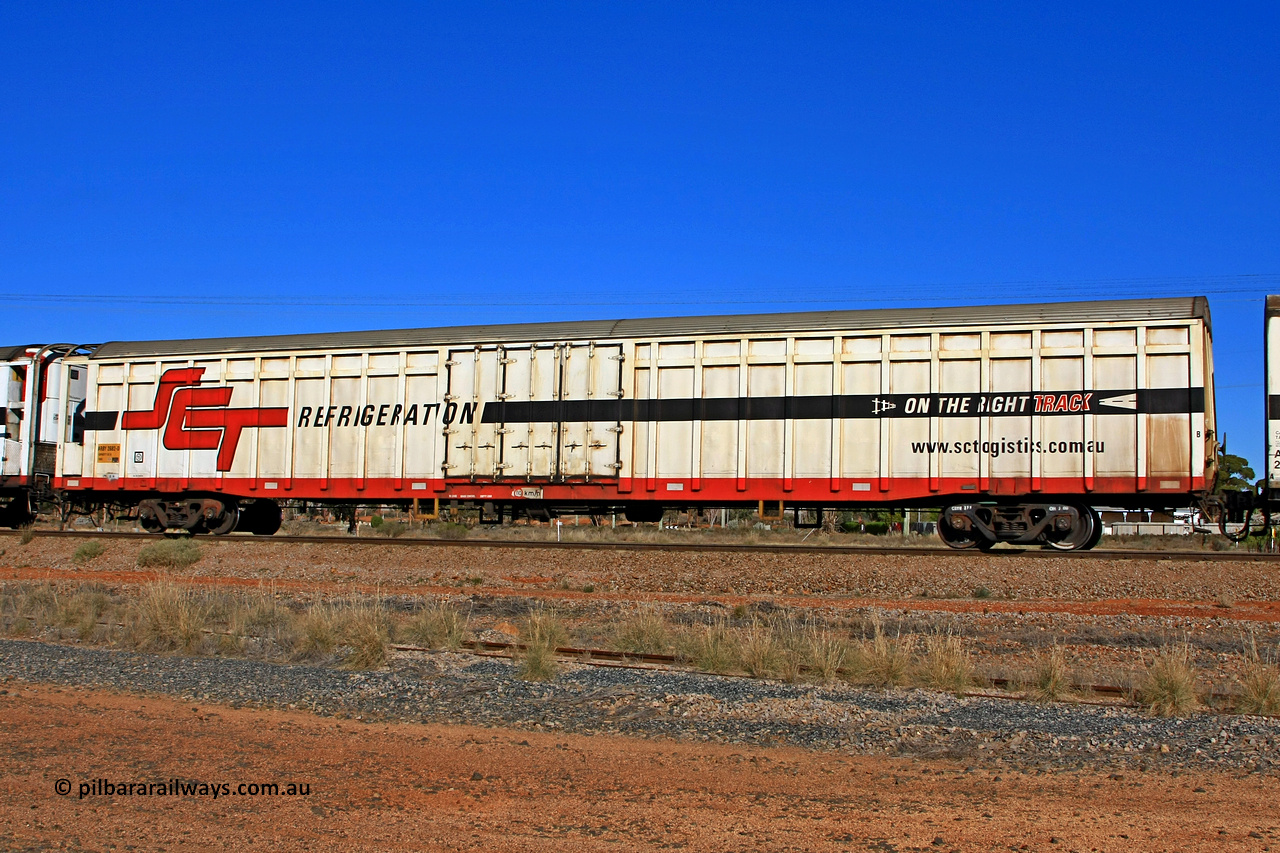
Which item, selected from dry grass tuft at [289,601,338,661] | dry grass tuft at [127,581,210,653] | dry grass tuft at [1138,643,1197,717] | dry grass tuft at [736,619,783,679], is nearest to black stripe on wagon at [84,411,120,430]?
dry grass tuft at [127,581,210,653]

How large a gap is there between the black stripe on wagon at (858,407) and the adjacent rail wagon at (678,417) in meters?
0.03

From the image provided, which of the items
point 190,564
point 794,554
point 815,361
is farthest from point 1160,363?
point 190,564

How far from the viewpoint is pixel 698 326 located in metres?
17.6

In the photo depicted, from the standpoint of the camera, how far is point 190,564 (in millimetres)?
17516

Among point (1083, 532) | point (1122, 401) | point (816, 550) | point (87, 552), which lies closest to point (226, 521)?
point (87, 552)

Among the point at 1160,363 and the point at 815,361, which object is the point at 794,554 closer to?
the point at 815,361

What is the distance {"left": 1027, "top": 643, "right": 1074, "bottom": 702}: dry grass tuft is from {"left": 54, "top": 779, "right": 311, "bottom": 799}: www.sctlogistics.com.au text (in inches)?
221

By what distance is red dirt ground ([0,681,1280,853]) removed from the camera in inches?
180

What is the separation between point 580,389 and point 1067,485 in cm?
821

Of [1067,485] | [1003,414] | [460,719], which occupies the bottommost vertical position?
[460,719]

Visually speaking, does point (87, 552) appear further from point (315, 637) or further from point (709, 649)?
point (709, 649)

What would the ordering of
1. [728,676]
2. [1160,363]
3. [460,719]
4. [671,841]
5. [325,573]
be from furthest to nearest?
[325,573] < [1160,363] < [728,676] < [460,719] < [671,841]

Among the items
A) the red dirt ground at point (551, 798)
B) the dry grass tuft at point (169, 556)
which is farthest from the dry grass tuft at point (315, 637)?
the dry grass tuft at point (169, 556)

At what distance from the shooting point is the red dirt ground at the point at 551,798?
4.57 meters
